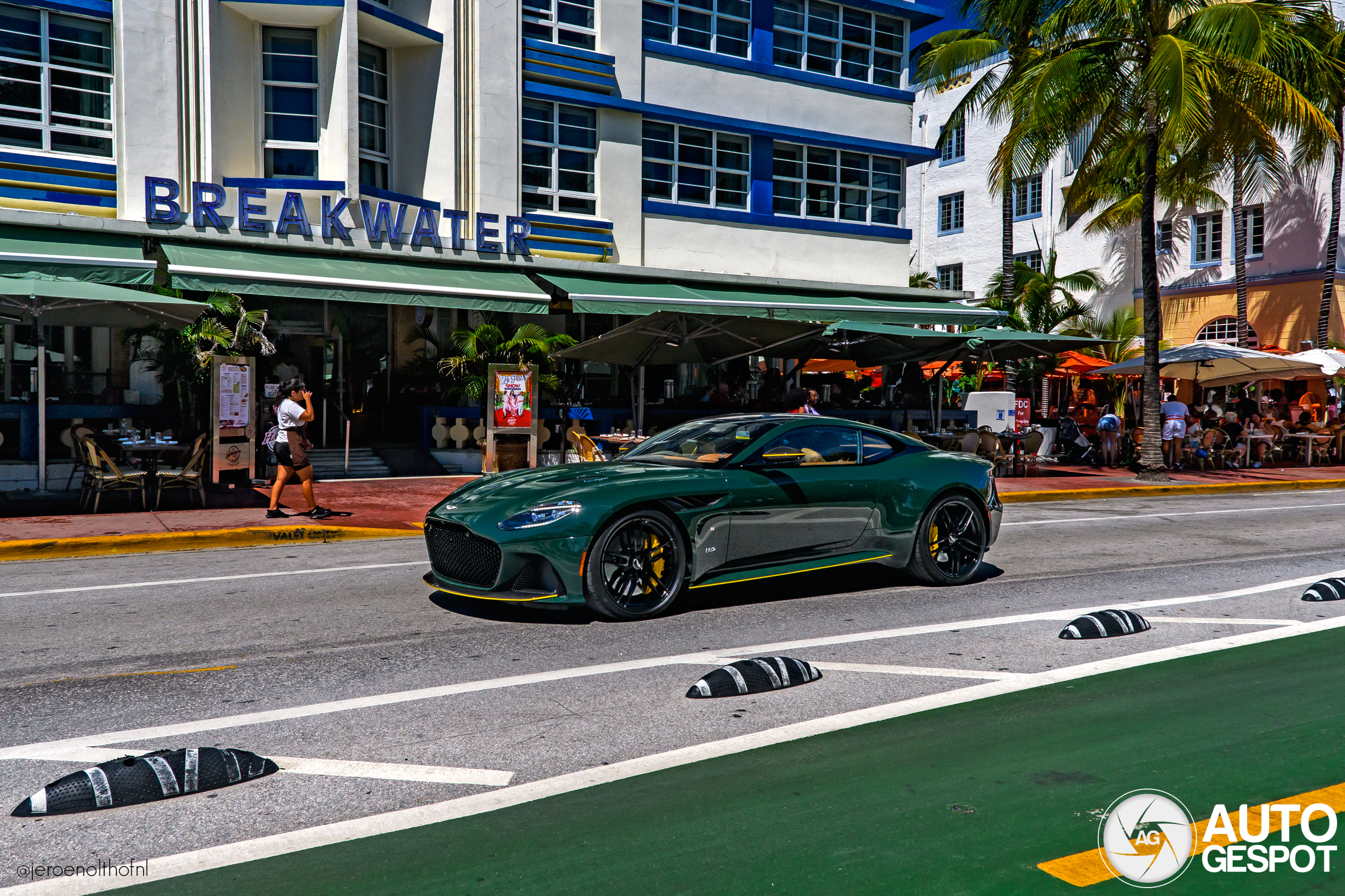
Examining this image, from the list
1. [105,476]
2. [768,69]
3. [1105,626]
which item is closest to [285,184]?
[105,476]

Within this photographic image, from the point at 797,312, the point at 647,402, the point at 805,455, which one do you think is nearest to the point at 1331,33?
the point at 797,312

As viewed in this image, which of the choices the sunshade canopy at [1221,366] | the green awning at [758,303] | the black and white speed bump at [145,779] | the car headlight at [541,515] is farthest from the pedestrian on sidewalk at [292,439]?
the sunshade canopy at [1221,366]

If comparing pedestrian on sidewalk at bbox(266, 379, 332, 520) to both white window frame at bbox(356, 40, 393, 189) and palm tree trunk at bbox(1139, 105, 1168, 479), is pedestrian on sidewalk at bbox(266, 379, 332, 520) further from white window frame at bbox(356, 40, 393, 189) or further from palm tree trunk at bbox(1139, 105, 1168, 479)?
palm tree trunk at bbox(1139, 105, 1168, 479)

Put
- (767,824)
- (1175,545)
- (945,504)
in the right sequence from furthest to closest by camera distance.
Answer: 1. (1175,545)
2. (945,504)
3. (767,824)

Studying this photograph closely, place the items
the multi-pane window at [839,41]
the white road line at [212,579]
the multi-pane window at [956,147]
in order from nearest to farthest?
1. the white road line at [212,579]
2. the multi-pane window at [839,41]
3. the multi-pane window at [956,147]

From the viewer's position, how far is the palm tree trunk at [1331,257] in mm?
27703

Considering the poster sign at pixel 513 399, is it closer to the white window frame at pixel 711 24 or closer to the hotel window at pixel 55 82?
the hotel window at pixel 55 82

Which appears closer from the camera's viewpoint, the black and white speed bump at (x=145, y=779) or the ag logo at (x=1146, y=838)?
the ag logo at (x=1146, y=838)

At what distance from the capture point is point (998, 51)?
2756cm

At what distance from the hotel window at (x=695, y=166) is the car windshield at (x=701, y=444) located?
1436cm

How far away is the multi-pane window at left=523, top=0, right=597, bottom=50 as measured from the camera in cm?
1978

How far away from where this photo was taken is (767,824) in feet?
11.5

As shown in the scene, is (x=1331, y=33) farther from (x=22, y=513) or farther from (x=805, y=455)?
(x=22, y=513)

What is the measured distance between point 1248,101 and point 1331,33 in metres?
9.26
